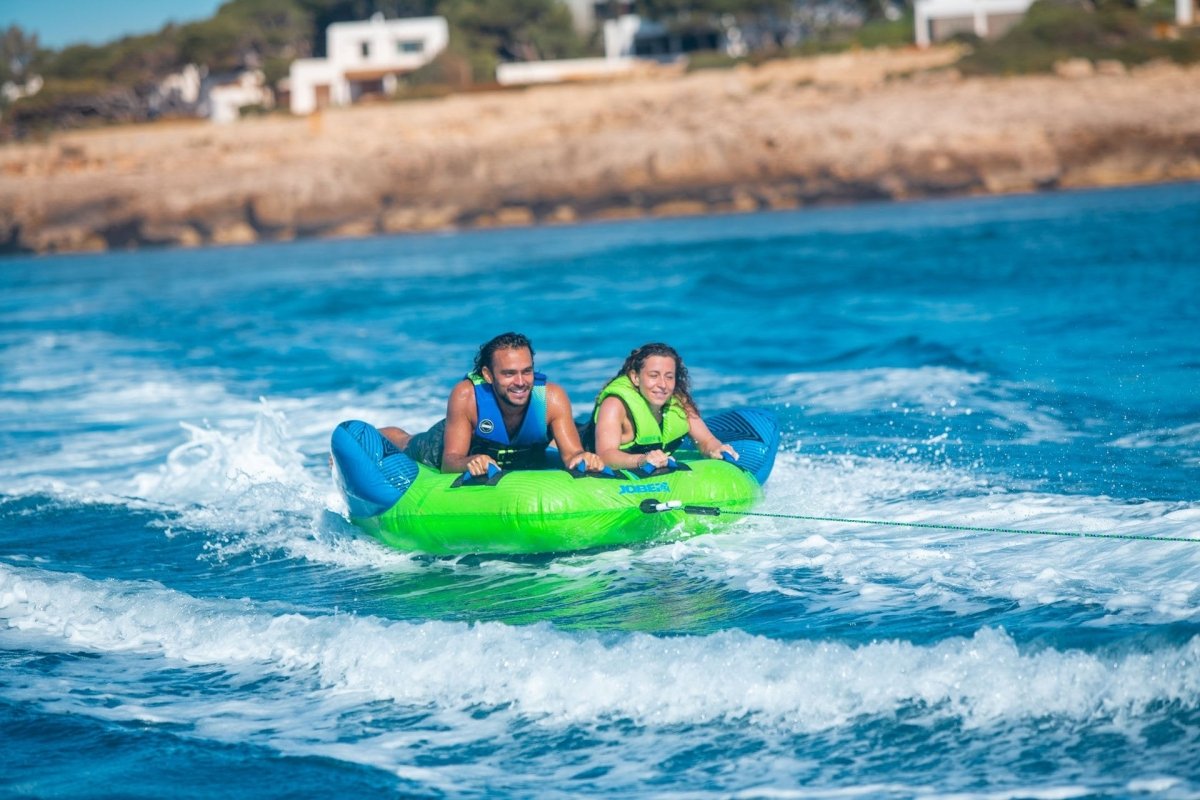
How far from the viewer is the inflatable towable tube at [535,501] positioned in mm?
6113

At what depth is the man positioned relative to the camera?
20.8 feet

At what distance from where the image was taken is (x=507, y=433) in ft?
21.8

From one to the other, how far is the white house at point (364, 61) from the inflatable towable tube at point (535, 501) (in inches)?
1681

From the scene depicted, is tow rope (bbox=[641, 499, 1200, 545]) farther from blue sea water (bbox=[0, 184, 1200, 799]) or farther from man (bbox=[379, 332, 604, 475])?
man (bbox=[379, 332, 604, 475])

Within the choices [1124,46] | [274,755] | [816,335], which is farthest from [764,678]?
[1124,46]

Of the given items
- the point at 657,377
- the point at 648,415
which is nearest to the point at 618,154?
the point at 648,415

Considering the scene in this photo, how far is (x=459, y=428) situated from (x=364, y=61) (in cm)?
4537

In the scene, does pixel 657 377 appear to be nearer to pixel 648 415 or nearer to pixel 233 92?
pixel 648 415

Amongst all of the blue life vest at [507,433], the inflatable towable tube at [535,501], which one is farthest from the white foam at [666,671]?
the blue life vest at [507,433]

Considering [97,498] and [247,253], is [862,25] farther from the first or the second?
[97,498]

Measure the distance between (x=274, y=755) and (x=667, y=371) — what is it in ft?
9.17

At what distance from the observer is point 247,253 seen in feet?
106

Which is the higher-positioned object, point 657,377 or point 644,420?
point 657,377

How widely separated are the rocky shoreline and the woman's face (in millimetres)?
27514
